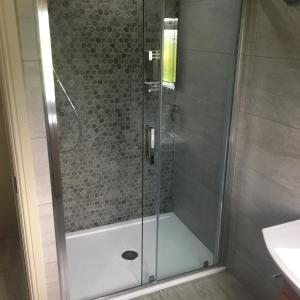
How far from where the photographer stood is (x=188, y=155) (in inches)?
95.5

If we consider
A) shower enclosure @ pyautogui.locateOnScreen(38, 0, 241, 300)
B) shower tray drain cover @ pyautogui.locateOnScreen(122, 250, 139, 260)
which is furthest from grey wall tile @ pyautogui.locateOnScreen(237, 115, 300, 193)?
shower tray drain cover @ pyautogui.locateOnScreen(122, 250, 139, 260)

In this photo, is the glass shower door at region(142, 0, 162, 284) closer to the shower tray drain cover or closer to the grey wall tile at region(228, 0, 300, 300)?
the shower tray drain cover

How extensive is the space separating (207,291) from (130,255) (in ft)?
2.04

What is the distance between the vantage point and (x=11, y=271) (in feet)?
7.48

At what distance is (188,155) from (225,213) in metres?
0.49

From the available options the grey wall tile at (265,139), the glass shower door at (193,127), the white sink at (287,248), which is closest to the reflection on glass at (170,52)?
the glass shower door at (193,127)

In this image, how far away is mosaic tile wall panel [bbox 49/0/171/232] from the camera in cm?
227

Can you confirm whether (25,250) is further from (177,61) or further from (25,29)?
(177,61)

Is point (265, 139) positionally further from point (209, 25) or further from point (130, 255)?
point (130, 255)

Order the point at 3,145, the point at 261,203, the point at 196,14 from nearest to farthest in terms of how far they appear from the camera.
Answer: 1. the point at 261,203
2. the point at 196,14
3. the point at 3,145

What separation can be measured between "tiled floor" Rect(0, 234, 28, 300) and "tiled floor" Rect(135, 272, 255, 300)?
0.79m

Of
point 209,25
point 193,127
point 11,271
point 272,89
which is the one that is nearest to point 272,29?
point 272,89

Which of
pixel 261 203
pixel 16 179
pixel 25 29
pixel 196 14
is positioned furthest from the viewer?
pixel 196 14

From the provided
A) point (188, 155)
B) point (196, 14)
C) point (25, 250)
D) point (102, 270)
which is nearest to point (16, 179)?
point (25, 250)
